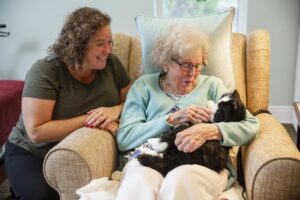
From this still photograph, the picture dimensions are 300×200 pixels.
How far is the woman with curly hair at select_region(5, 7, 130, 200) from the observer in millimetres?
1486

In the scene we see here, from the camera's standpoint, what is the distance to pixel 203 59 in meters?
1.58

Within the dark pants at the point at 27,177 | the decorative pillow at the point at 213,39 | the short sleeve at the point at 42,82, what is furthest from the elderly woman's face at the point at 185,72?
the dark pants at the point at 27,177

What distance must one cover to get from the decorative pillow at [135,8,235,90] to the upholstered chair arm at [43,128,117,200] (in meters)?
0.57

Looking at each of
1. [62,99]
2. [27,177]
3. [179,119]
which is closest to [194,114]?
[179,119]

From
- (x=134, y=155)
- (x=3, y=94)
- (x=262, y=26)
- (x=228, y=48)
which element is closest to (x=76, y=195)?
(x=134, y=155)

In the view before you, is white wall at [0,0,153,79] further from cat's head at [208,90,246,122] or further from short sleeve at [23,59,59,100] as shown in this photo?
cat's head at [208,90,246,122]

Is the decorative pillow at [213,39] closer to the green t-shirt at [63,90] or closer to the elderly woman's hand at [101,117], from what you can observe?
the green t-shirt at [63,90]

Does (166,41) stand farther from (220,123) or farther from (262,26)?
(262,26)

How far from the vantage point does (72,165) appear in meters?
1.30

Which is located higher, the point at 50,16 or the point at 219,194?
the point at 50,16

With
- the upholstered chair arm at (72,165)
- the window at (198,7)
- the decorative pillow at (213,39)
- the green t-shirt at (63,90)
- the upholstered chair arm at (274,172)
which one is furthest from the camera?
the window at (198,7)

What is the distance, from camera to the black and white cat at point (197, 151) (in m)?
1.31

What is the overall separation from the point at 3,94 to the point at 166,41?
4.38 ft

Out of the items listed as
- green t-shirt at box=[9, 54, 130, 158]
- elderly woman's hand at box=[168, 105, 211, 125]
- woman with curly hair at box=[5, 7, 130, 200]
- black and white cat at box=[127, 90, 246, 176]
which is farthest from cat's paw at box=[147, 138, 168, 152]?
green t-shirt at box=[9, 54, 130, 158]
